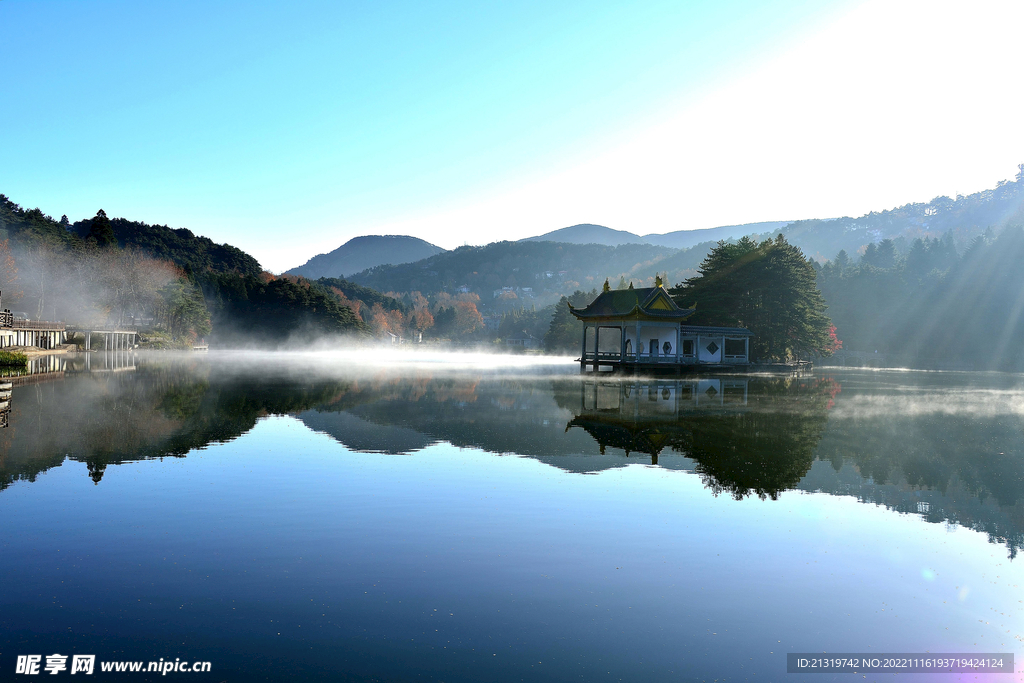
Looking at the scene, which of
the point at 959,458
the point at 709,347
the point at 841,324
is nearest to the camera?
the point at 959,458

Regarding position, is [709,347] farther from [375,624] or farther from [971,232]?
[971,232]

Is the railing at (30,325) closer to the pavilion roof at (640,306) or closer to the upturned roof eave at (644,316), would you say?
the pavilion roof at (640,306)

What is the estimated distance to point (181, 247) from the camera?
129 meters

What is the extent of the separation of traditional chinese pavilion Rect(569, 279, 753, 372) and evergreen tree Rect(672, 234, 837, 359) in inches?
123

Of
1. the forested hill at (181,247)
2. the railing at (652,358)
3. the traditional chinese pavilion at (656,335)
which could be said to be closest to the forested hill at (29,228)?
the forested hill at (181,247)

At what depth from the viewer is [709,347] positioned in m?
57.8

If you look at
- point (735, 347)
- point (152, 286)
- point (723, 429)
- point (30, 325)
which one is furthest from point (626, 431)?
point (152, 286)

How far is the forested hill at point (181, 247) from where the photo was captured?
12112 centimetres

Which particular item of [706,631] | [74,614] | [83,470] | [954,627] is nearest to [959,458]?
[954,627]

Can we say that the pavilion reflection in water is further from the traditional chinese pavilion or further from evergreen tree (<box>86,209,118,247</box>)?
evergreen tree (<box>86,209,118,247</box>)

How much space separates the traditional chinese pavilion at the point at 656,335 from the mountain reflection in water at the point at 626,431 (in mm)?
19889

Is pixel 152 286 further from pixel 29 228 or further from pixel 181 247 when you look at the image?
pixel 181 247

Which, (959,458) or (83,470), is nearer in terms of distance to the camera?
(83,470)

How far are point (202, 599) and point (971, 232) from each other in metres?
236
